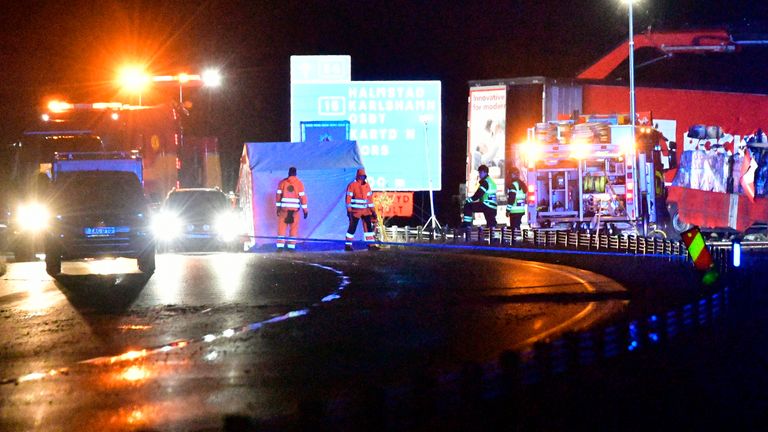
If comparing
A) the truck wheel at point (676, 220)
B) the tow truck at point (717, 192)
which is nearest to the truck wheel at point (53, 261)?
the tow truck at point (717, 192)

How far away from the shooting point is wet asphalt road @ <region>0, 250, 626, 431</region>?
713 centimetres

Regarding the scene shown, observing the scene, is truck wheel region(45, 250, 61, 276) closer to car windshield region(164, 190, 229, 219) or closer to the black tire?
the black tire

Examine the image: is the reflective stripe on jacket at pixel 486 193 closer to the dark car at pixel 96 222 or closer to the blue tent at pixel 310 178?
the blue tent at pixel 310 178

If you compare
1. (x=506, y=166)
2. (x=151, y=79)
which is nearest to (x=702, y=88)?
(x=506, y=166)

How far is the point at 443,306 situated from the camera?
1214 centimetres

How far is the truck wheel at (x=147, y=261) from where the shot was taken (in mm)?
16969

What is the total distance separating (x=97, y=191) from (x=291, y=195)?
7391 mm

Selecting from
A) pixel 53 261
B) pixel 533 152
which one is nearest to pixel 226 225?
pixel 533 152

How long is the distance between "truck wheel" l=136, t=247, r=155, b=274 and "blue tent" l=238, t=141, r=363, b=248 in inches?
325

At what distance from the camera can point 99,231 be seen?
16.5 meters

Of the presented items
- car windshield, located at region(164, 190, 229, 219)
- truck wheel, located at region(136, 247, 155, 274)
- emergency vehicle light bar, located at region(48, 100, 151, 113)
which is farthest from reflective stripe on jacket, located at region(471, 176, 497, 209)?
truck wheel, located at region(136, 247, 155, 274)

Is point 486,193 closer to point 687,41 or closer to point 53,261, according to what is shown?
point 53,261

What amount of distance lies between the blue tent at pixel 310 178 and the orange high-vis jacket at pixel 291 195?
1220 millimetres

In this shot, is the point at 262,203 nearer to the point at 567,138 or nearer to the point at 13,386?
the point at 567,138
